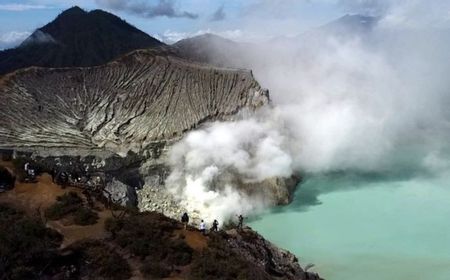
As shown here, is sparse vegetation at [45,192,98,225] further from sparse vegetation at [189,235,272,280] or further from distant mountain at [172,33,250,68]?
distant mountain at [172,33,250,68]

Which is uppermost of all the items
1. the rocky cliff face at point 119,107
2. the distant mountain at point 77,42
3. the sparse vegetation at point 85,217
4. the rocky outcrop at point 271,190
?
the distant mountain at point 77,42

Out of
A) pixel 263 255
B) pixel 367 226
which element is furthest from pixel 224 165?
pixel 263 255

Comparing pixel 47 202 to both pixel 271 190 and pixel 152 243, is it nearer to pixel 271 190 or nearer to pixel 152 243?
pixel 152 243

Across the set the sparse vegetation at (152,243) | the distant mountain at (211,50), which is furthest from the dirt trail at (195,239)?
the distant mountain at (211,50)

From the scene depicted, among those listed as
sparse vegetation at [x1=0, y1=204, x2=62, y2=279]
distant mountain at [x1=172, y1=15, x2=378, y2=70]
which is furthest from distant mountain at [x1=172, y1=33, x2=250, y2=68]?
sparse vegetation at [x1=0, y1=204, x2=62, y2=279]

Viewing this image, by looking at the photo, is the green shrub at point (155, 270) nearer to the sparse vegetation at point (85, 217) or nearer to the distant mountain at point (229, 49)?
the sparse vegetation at point (85, 217)

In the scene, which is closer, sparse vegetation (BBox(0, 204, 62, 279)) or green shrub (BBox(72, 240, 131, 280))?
sparse vegetation (BBox(0, 204, 62, 279))
